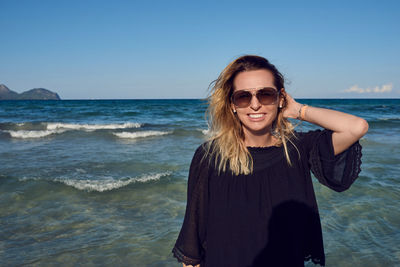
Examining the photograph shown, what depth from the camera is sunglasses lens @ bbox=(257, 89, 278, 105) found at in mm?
2209

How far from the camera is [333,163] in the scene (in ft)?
6.52

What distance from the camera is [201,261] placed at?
2.19 metres

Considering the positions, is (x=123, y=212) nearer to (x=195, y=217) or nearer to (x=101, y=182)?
(x=101, y=182)

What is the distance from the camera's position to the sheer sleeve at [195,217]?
2.06 meters

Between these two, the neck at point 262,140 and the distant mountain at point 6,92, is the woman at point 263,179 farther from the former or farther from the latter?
the distant mountain at point 6,92

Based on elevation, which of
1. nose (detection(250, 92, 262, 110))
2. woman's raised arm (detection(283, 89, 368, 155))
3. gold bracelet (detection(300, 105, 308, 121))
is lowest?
woman's raised arm (detection(283, 89, 368, 155))

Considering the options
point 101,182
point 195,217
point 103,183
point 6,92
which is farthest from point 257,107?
point 6,92

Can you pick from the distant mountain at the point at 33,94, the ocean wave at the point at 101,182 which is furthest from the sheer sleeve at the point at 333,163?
the distant mountain at the point at 33,94

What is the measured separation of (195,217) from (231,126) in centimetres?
81

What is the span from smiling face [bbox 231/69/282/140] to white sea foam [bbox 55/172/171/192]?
16.7ft

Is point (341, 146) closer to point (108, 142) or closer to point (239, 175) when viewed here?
point (239, 175)

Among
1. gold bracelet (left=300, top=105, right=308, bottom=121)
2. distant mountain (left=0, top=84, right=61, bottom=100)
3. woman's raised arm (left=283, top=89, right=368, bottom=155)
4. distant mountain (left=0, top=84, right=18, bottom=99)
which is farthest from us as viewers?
distant mountain (left=0, top=84, right=61, bottom=100)

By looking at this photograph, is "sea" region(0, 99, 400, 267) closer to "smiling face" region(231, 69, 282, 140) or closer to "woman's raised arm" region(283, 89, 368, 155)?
"smiling face" region(231, 69, 282, 140)

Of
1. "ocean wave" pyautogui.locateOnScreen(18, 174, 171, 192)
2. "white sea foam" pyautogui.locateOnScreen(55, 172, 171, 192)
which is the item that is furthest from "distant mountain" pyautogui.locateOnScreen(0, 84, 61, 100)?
"white sea foam" pyautogui.locateOnScreen(55, 172, 171, 192)
